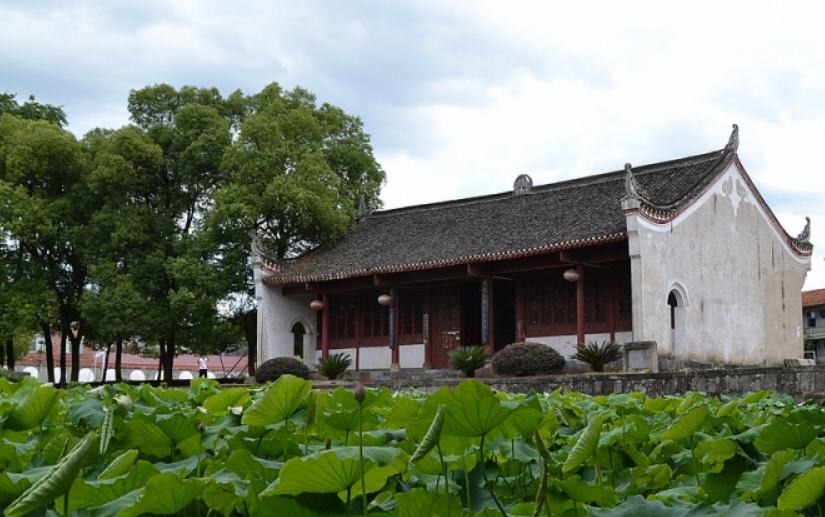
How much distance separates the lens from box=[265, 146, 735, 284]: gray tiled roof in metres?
18.2

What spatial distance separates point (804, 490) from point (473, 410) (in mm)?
514

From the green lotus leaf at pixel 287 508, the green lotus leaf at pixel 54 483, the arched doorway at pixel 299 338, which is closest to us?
the green lotus leaf at pixel 54 483

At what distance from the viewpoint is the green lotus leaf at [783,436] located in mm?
1943

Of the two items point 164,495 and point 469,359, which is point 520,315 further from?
point 164,495

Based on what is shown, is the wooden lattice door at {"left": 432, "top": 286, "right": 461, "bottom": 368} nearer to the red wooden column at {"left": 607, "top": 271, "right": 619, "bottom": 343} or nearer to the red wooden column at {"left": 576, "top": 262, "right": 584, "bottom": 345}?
the red wooden column at {"left": 576, "top": 262, "right": 584, "bottom": 345}

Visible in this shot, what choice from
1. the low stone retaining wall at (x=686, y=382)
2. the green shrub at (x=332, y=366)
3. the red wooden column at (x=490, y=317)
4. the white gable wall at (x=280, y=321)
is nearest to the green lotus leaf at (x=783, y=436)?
the low stone retaining wall at (x=686, y=382)

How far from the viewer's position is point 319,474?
1.25 meters

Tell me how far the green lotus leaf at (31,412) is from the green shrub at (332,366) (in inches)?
711

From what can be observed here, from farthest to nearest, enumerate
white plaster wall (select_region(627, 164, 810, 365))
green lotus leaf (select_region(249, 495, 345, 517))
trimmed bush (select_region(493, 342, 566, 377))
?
white plaster wall (select_region(627, 164, 810, 365)), trimmed bush (select_region(493, 342, 566, 377)), green lotus leaf (select_region(249, 495, 345, 517))

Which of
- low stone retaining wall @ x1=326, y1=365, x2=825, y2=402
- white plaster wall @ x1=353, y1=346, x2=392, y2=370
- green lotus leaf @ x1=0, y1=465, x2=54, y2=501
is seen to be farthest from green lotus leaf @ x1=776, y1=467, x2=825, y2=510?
white plaster wall @ x1=353, y1=346, x2=392, y2=370

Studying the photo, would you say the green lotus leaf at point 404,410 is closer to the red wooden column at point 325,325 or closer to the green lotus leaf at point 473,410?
the green lotus leaf at point 473,410

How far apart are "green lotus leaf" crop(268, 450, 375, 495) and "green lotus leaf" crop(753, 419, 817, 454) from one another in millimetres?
1040

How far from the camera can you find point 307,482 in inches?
49.4

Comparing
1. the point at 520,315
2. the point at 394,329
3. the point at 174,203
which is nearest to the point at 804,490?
the point at 520,315
